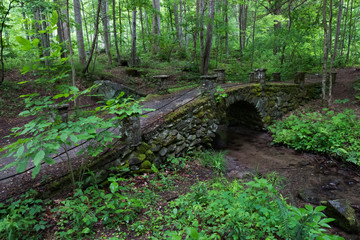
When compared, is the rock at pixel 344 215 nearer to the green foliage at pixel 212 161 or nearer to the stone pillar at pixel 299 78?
the green foliage at pixel 212 161

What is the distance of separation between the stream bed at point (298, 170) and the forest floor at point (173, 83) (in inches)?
66.1

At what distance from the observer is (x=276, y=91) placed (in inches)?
440

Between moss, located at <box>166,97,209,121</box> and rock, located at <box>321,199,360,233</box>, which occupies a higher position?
moss, located at <box>166,97,209,121</box>

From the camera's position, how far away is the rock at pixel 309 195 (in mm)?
5703

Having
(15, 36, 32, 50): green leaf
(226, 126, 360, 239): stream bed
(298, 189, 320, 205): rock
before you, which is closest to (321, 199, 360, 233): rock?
(226, 126, 360, 239): stream bed

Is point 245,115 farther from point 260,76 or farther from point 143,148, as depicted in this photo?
point 143,148

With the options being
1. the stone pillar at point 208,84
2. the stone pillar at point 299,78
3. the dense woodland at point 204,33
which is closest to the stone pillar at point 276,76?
the stone pillar at point 299,78

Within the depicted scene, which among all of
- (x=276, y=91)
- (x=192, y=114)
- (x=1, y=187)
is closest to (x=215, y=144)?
(x=192, y=114)

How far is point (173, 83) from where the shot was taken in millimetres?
12609

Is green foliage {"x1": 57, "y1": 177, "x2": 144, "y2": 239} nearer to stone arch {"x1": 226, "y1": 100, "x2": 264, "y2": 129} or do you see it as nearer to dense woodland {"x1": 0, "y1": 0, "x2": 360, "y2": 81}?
dense woodland {"x1": 0, "y1": 0, "x2": 360, "y2": 81}

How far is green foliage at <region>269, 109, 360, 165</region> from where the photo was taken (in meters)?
7.73

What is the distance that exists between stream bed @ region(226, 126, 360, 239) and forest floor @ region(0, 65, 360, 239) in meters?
1.68

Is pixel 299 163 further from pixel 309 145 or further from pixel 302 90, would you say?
pixel 302 90

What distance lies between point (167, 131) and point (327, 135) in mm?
6878
